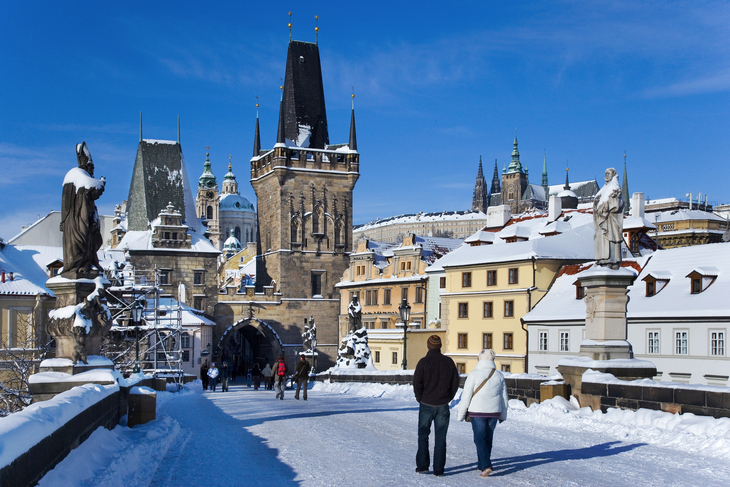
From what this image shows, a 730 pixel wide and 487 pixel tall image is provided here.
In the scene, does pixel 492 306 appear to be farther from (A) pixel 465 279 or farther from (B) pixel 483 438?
(B) pixel 483 438

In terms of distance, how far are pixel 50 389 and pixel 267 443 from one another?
124 inches

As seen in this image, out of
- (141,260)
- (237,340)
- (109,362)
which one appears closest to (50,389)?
(109,362)

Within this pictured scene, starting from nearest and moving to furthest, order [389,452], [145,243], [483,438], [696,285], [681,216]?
[483,438], [389,452], [696,285], [145,243], [681,216]

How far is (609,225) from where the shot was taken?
15.3 metres

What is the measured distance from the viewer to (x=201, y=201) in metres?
165

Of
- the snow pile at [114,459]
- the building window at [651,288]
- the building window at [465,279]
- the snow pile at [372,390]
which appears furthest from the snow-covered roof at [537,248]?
the snow pile at [114,459]

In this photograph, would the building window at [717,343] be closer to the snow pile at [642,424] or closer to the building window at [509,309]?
the building window at [509,309]

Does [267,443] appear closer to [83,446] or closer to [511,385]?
[83,446]

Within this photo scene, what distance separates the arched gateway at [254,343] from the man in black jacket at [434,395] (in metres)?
54.3

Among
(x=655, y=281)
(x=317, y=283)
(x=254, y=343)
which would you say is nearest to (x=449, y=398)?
(x=655, y=281)

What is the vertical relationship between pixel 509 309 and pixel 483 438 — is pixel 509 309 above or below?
above

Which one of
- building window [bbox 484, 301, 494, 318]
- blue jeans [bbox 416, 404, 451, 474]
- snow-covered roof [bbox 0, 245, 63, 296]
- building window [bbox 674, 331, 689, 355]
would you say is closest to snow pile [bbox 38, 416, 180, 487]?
blue jeans [bbox 416, 404, 451, 474]

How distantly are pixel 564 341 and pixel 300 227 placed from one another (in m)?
31.8

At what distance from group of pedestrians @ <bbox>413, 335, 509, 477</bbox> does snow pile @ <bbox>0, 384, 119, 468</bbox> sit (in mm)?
3471
